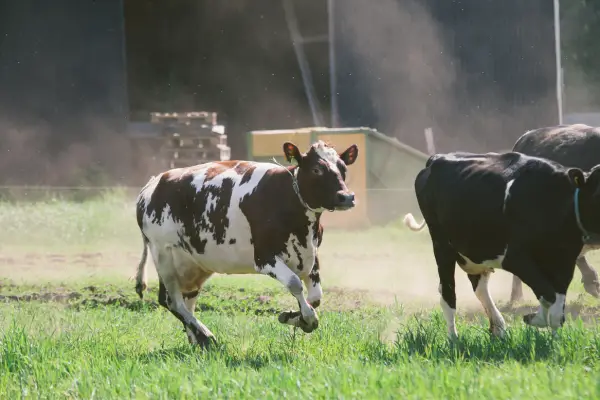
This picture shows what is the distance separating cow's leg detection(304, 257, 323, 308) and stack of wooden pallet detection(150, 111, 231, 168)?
11086 mm

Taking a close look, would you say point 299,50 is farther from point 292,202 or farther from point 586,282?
point 292,202

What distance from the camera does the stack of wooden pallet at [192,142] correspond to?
2039 centimetres

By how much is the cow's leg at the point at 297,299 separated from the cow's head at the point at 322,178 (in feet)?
1.85

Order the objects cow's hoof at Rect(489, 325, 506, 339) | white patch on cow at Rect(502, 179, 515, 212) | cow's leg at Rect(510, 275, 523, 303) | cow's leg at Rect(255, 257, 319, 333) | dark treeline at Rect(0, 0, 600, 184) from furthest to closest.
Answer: dark treeline at Rect(0, 0, 600, 184), cow's leg at Rect(510, 275, 523, 303), cow's leg at Rect(255, 257, 319, 333), white patch on cow at Rect(502, 179, 515, 212), cow's hoof at Rect(489, 325, 506, 339)

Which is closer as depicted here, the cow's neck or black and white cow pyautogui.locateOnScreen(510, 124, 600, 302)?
the cow's neck

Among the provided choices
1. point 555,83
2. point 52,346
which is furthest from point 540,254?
point 555,83

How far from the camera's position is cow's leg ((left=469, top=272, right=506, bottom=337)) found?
351 inches

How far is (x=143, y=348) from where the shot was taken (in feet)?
30.3

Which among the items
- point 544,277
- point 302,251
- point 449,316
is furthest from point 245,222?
point 544,277

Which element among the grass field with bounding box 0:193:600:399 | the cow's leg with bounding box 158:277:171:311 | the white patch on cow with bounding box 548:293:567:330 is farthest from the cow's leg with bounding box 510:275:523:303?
the white patch on cow with bounding box 548:293:567:330

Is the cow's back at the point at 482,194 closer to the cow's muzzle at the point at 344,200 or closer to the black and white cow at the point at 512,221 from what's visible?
the black and white cow at the point at 512,221

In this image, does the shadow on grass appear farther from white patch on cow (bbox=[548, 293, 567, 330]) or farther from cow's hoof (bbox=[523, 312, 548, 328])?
white patch on cow (bbox=[548, 293, 567, 330])

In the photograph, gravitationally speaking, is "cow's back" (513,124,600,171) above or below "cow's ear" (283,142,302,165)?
below

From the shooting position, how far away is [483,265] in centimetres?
876
